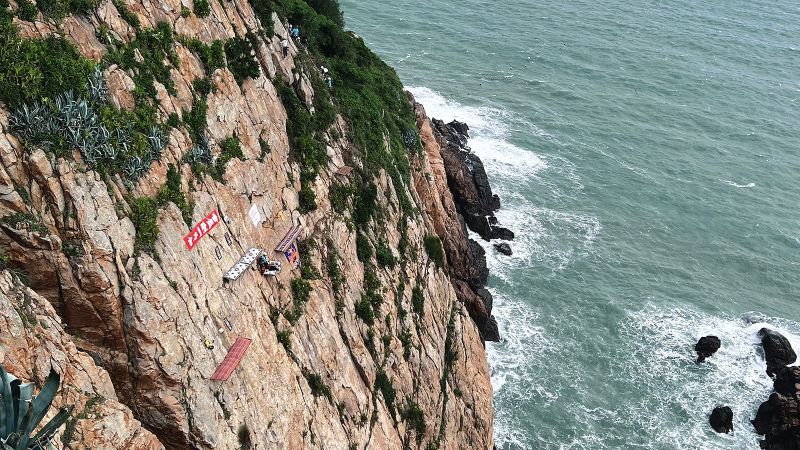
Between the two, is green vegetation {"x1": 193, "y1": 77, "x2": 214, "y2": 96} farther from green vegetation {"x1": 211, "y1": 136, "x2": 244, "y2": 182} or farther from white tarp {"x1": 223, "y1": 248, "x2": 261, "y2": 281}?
white tarp {"x1": 223, "y1": 248, "x2": 261, "y2": 281}

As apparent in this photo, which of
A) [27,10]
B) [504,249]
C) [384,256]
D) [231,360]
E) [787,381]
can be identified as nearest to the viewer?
[27,10]

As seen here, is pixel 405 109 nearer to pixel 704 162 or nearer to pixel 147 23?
pixel 147 23

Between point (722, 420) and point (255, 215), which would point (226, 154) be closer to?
point (255, 215)

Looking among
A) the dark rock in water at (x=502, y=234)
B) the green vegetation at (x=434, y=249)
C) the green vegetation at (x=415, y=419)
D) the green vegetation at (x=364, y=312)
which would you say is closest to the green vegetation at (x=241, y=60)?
the green vegetation at (x=364, y=312)

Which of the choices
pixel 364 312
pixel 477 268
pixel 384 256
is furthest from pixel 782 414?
pixel 364 312

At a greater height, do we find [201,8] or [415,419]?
[201,8]

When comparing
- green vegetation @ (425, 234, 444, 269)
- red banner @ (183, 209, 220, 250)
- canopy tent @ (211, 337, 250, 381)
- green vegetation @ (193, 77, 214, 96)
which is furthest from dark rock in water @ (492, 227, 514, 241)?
canopy tent @ (211, 337, 250, 381)

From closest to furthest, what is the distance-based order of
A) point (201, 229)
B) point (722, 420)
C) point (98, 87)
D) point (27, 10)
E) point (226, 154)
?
1. point (27, 10)
2. point (98, 87)
3. point (201, 229)
4. point (226, 154)
5. point (722, 420)
